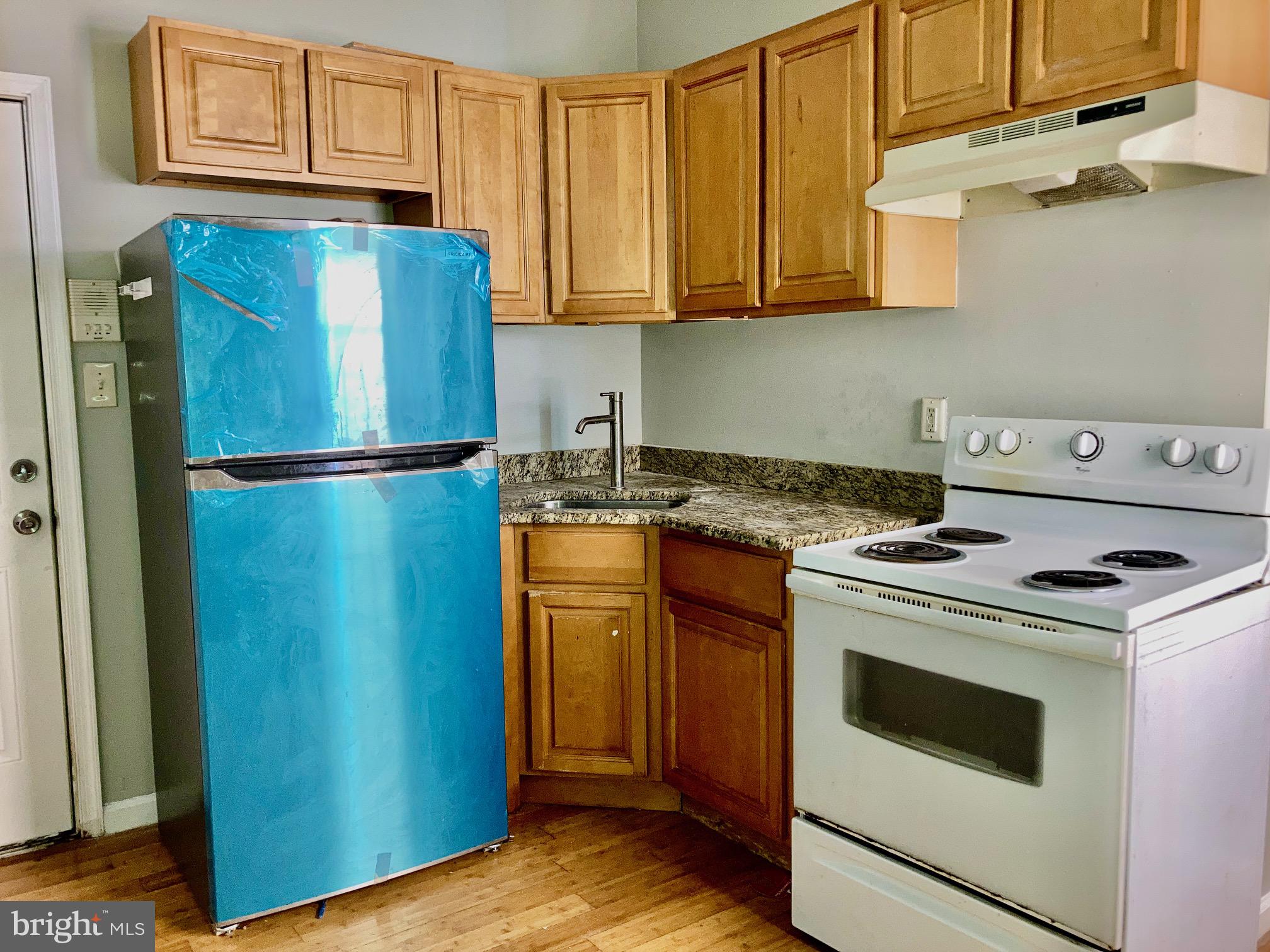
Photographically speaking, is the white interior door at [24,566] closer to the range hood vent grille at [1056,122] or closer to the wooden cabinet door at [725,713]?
the wooden cabinet door at [725,713]

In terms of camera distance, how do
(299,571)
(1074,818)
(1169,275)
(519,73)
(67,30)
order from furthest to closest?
(519,73) < (67,30) < (299,571) < (1169,275) < (1074,818)

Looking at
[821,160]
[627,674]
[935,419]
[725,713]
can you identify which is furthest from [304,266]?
[935,419]

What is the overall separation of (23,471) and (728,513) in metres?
1.81

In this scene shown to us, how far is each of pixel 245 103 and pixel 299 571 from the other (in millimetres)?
1193

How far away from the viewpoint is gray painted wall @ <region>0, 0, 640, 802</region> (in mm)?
2557

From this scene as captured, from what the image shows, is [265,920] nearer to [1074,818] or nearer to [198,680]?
[198,680]

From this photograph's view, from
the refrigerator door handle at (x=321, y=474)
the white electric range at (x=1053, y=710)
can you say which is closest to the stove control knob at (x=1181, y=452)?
the white electric range at (x=1053, y=710)

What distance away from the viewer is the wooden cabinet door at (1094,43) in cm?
176

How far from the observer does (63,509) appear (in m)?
2.62

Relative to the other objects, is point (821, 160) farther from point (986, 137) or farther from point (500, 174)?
point (500, 174)

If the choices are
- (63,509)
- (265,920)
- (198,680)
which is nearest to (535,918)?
(265,920)

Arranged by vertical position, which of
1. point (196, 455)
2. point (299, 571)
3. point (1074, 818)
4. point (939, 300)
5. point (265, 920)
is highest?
point (939, 300)

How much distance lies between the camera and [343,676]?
2266 millimetres
